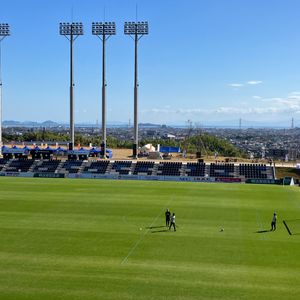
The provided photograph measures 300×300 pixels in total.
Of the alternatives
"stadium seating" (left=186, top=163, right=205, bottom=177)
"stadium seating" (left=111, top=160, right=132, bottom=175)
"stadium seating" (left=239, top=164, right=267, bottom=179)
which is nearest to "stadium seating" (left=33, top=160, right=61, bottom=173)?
"stadium seating" (left=111, top=160, right=132, bottom=175)

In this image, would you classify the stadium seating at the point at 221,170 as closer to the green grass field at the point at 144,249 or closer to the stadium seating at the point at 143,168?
the stadium seating at the point at 143,168

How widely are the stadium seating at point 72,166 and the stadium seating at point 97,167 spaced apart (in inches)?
52.0

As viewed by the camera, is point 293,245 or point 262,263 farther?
point 293,245

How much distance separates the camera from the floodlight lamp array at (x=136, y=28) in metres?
70.2

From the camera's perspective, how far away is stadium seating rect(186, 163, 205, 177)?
210 feet

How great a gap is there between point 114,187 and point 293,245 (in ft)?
96.6

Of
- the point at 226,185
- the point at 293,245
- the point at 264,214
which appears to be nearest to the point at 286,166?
the point at 226,185

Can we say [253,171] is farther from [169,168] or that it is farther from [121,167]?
[121,167]

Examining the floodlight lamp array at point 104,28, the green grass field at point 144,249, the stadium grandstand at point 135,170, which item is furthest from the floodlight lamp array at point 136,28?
the green grass field at point 144,249

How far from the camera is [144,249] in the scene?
78.4ft

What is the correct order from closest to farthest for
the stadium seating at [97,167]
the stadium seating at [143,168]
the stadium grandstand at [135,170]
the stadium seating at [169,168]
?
the stadium grandstand at [135,170] → the stadium seating at [143,168] → the stadium seating at [169,168] → the stadium seating at [97,167]

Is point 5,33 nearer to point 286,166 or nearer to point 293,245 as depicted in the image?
point 286,166

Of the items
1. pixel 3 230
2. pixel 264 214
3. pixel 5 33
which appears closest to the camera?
pixel 3 230

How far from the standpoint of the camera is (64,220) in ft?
103
